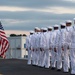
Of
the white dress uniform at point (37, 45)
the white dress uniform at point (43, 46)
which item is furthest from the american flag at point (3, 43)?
the white dress uniform at point (43, 46)

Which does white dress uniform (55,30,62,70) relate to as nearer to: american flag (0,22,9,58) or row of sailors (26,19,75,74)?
row of sailors (26,19,75,74)

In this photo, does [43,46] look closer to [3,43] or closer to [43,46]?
[43,46]

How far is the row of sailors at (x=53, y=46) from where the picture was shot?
2053 centimetres

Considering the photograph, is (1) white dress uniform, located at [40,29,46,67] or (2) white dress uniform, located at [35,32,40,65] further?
(2) white dress uniform, located at [35,32,40,65]

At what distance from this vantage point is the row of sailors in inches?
808

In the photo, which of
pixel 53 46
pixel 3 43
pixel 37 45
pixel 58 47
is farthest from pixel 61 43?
pixel 3 43

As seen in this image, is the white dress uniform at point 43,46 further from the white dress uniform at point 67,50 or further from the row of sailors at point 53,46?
the white dress uniform at point 67,50

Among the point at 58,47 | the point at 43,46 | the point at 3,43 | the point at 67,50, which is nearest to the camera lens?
the point at 67,50

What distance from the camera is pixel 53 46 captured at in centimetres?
2347

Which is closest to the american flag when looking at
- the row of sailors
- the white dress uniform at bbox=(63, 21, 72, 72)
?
the row of sailors

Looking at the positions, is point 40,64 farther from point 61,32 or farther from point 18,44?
point 18,44

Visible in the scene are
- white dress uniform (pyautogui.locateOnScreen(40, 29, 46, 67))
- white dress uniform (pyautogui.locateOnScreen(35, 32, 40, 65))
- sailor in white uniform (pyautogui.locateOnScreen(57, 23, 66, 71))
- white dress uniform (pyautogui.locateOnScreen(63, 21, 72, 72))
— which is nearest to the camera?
white dress uniform (pyautogui.locateOnScreen(63, 21, 72, 72))

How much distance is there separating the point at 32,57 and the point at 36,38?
6.60 ft

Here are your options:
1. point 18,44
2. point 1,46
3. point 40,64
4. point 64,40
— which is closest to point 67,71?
point 64,40
